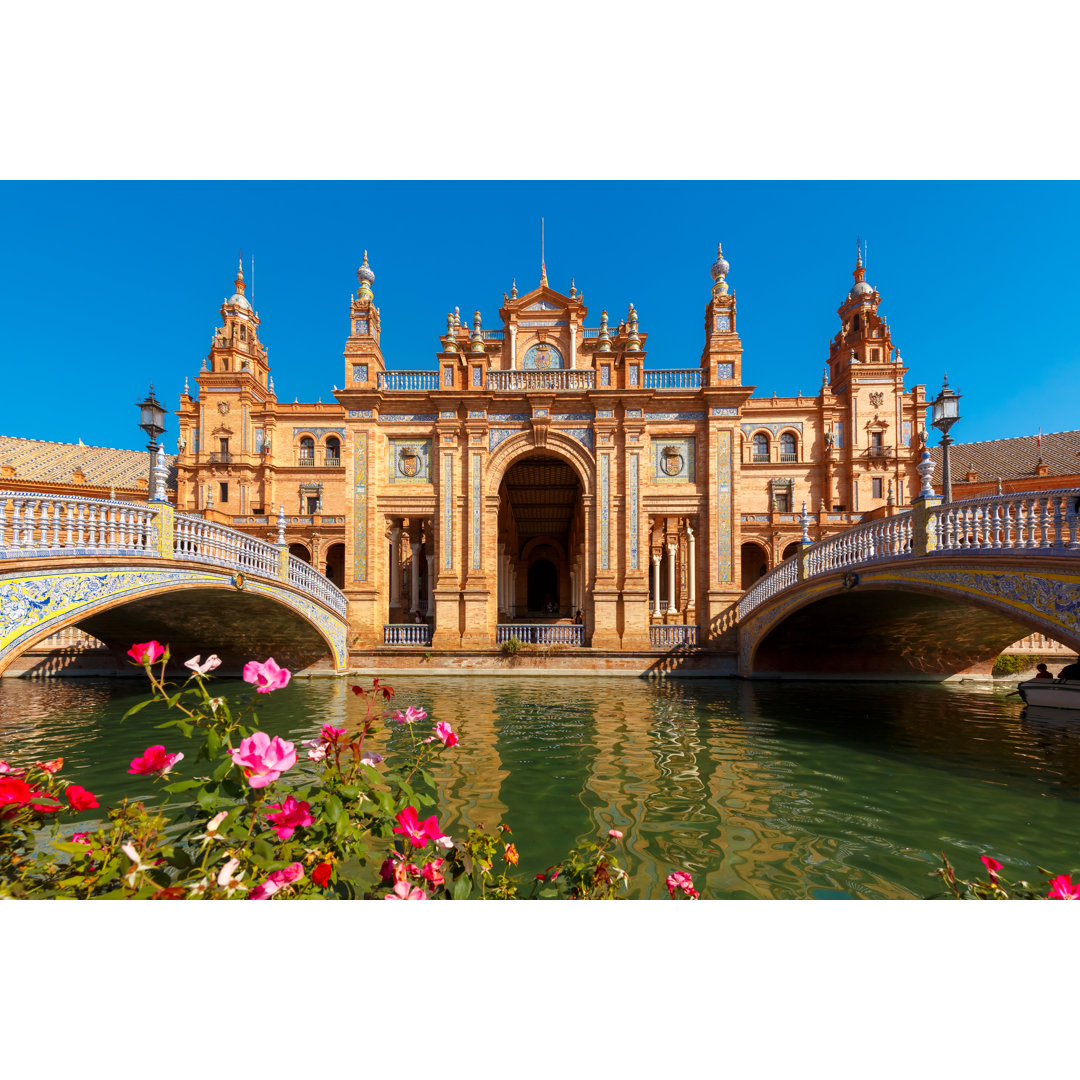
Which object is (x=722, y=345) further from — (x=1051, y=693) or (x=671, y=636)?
(x=1051, y=693)

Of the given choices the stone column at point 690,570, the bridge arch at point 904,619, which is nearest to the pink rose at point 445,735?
the bridge arch at point 904,619

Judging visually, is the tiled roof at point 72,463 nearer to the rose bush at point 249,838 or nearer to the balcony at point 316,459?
the balcony at point 316,459

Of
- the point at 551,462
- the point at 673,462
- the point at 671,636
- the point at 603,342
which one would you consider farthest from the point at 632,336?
the point at 671,636

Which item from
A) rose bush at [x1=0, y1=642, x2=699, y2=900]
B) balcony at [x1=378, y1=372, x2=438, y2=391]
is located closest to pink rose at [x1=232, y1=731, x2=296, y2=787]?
rose bush at [x1=0, y1=642, x2=699, y2=900]

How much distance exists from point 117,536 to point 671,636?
1414 centimetres

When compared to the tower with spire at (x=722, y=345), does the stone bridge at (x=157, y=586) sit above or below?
below

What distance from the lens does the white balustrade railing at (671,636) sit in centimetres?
1652

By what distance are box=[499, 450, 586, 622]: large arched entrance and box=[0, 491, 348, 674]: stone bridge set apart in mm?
8792

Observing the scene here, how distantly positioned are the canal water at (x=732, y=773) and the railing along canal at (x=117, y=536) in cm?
301

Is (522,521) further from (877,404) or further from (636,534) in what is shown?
(877,404)

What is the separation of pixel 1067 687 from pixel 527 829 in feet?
41.9

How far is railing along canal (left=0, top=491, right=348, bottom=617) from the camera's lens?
663 centimetres

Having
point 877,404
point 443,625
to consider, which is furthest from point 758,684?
point 877,404

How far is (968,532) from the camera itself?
8281 mm
